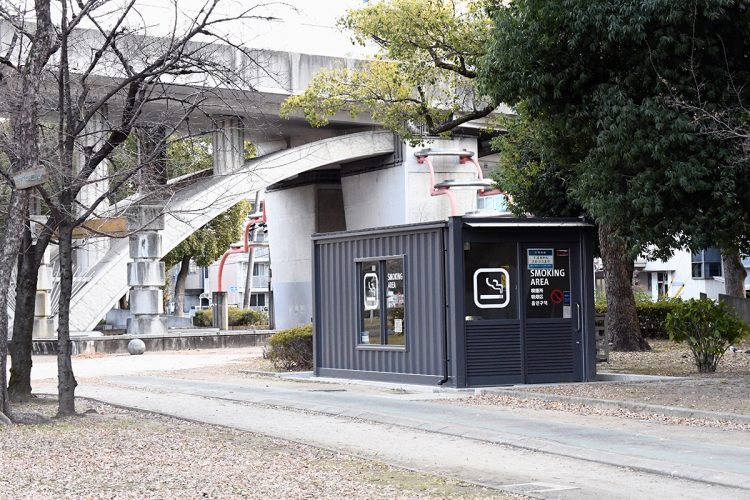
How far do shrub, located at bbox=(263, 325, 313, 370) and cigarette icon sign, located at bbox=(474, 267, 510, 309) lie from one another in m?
6.75

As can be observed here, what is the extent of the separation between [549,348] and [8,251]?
8.74 metres

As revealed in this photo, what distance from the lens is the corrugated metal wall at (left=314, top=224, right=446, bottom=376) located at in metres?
18.4

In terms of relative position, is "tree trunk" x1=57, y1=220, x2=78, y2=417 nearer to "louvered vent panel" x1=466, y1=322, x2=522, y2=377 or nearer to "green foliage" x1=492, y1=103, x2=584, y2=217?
"louvered vent panel" x1=466, y1=322, x2=522, y2=377

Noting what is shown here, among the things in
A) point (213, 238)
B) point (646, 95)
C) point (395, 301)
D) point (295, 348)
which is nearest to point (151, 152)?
point (395, 301)

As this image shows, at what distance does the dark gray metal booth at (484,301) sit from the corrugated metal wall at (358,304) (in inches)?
0.9

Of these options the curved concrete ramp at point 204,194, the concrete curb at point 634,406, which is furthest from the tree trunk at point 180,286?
the concrete curb at point 634,406

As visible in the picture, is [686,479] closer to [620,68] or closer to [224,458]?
[224,458]

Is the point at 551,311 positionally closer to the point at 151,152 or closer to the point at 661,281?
the point at 151,152

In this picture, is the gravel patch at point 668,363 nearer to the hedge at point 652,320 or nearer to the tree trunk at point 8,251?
the hedge at point 652,320

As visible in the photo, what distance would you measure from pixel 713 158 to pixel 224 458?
870 centimetres

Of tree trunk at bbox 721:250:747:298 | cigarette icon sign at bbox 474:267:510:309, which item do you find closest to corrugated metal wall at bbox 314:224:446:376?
cigarette icon sign at bbox 474:267:510:309

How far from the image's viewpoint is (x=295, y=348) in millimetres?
24422

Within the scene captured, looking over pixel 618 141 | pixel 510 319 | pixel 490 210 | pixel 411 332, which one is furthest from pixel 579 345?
pixel 490 210

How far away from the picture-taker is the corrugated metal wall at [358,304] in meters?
18.4
